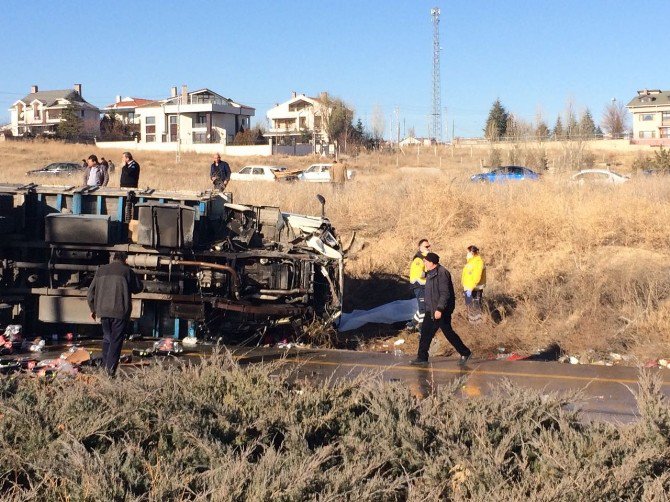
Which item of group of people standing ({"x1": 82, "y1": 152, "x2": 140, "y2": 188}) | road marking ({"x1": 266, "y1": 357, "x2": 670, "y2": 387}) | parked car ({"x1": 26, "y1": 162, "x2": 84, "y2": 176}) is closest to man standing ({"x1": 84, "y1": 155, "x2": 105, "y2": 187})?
group of people standing ({"x1": 82, "y1": 152, "x2": 140, "y2": 188})

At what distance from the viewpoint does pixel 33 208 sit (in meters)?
13.6

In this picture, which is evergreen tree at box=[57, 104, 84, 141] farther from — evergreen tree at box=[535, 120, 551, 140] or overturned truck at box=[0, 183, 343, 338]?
overturned truck at box=[0, 183, 343, 338]

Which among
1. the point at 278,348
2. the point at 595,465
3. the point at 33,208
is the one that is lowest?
the point at 278,348

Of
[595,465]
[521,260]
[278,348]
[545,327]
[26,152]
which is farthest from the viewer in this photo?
[26,152]

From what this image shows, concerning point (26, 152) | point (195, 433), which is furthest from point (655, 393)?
point (26, 152)

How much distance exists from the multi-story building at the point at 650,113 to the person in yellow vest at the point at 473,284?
70788 millimetres

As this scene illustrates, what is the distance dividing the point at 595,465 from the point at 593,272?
12971 millimetres

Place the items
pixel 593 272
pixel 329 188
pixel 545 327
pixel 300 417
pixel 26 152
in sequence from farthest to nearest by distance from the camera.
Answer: pixel 26 152
pixel 329 188
pixel 593 272
pixel 545 327
pixel 300 417

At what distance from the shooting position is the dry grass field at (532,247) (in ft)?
47.0

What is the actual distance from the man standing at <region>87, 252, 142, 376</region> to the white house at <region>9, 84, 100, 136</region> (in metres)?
84.3

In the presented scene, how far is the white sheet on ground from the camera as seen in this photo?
1630cm

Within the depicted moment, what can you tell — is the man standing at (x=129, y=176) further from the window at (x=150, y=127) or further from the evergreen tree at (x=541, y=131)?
the window at (x=150, y=127)

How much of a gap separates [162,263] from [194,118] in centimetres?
7267

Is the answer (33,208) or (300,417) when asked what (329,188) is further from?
(300,417)
